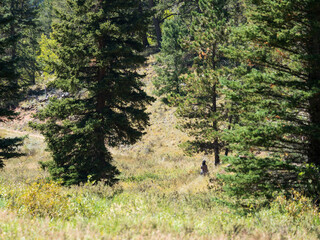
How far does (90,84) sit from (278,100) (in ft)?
27.7

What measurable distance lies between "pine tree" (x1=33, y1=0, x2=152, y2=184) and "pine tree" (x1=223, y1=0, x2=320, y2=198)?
648cm

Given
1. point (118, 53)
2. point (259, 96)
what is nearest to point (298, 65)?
point (259, 96)

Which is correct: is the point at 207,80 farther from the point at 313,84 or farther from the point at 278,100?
the point at 313,84

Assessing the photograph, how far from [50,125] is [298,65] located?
10.4 metres

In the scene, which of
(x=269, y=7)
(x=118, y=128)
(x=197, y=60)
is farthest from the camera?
(x=197, y=60)

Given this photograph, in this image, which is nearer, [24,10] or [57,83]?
[57,83]

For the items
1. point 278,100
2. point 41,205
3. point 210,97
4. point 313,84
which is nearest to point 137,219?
point 41,205

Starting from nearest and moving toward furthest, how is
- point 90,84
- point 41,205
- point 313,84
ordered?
point 41,205 → point 313,84 → point 90,84

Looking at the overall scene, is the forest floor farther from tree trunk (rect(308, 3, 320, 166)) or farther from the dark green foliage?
the dark green foliage

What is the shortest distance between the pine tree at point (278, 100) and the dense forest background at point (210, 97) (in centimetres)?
3

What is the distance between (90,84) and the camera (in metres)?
13.0

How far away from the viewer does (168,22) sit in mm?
32531

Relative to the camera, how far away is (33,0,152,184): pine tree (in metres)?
12.6

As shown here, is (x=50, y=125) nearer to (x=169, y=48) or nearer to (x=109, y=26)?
(x=109, y=26)
